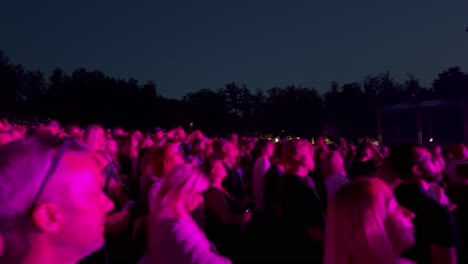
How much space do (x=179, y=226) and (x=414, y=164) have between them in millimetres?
2207

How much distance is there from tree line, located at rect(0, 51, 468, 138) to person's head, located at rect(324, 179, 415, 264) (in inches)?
1341

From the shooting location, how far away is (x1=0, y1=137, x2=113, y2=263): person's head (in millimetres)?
1274

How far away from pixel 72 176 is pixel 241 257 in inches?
259

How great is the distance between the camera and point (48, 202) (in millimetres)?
1291

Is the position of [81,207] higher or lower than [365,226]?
higher

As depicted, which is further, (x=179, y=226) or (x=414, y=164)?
(x=414, y=164)

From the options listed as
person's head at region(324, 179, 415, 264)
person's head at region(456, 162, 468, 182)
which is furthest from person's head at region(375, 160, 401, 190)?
person's head at region(456, 162, 468, 182)

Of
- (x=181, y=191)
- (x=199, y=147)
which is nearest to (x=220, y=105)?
(x=199, y=147)

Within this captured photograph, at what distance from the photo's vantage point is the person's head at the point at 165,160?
4562 millimetres

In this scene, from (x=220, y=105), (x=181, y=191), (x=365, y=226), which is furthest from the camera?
(x=220, y=105)

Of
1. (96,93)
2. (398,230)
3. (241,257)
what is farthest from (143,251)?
(96,93)

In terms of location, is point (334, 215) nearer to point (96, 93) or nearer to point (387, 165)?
point (387, 165)

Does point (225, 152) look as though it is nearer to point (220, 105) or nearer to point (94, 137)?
point (94, 137)

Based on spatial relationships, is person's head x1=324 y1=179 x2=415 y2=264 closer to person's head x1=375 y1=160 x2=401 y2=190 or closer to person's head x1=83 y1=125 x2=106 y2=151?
person's head x1=375 y1=160 x2=401 y2=190
